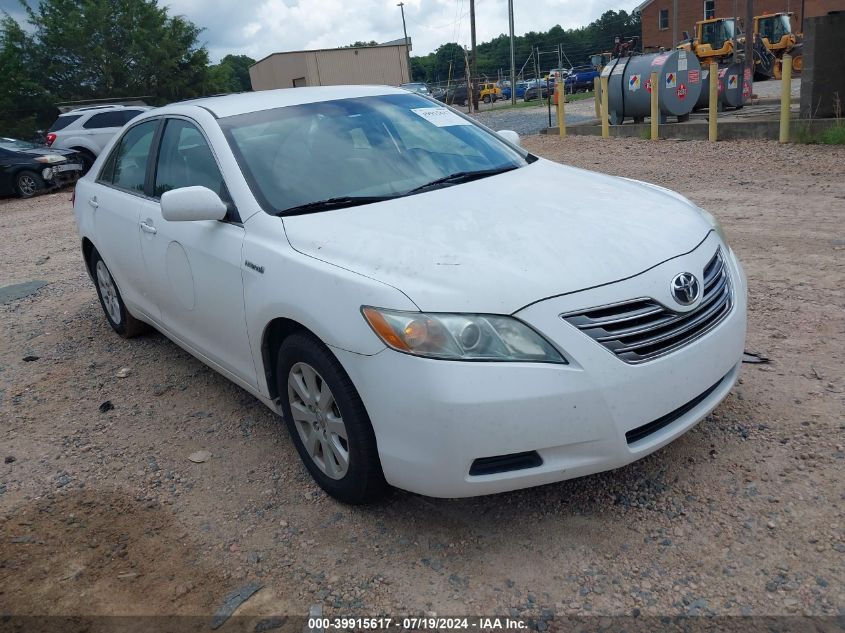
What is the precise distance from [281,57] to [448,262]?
5322cm

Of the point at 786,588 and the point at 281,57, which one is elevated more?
the point at 281,57

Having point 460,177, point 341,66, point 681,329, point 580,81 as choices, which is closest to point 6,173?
point 460,177

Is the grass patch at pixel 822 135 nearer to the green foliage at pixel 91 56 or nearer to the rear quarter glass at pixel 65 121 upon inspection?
the rear quarter glass at pixel 65 121

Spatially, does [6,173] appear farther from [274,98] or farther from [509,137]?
[509,137]

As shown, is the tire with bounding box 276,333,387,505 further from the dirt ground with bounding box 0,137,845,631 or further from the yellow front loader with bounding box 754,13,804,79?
the yellow front loader with bounding box 754,13,804,79

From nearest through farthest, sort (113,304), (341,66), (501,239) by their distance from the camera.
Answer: (501,239) → (113,304) → (341,66)

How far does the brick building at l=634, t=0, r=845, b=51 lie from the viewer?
4462 cm

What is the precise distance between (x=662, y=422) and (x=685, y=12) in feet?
183

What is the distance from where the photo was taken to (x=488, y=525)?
9.34ft

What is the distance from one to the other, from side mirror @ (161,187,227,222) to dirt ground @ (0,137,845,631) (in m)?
1.19

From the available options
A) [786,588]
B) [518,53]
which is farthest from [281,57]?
[786,588]

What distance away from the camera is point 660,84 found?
1461cm

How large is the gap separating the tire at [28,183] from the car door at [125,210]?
41.5ft

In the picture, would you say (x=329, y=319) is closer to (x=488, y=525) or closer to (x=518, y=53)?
(x=488, y=525)
